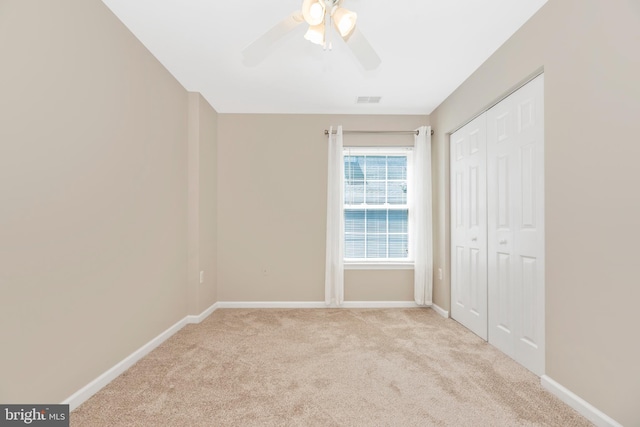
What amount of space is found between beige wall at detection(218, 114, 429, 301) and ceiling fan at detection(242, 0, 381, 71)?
7.80 feet

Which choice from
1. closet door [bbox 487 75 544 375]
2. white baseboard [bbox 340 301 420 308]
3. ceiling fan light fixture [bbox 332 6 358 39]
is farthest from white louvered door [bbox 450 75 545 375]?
ceiling fan light fixture [bbox 332 6 358 39]

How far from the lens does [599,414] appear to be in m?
1.72

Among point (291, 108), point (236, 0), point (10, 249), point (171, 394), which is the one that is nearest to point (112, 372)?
point (171, 394)

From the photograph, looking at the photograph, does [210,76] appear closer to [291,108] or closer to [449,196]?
[291,108]

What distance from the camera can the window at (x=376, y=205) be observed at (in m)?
4.36

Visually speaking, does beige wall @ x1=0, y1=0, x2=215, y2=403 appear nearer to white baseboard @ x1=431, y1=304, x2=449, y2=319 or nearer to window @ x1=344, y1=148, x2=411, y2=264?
window @ x1=344, y1=148, x2=411, y2=264

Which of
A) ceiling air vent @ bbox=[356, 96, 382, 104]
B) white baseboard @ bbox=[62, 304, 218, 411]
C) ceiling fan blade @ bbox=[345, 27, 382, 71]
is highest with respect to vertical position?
ceiling air vent @ bbox=[356, 96, 382, 104]

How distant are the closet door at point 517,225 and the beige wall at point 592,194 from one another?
0.48 ft

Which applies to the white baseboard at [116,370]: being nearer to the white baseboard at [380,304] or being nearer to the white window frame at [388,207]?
the white baseboard at [380,304]

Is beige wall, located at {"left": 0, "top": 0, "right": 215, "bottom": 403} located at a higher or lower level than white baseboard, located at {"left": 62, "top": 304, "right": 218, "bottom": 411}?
higher

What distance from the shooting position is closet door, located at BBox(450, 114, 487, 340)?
3068 millimetres

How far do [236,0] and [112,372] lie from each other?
8.55 ft

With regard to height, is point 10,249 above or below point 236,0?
below

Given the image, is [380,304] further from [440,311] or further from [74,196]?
[74,196]
